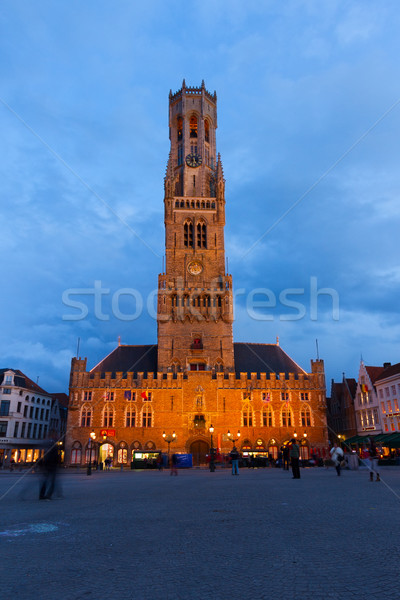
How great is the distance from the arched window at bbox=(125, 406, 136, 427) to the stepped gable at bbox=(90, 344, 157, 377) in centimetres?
514

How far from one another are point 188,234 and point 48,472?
169 feet

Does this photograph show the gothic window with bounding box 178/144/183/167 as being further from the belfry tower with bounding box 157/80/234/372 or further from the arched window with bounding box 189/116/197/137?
the arched window with bounding box 189/116/197/137

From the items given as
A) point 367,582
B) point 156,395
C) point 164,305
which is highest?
point 164,305

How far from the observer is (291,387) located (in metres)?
56.5

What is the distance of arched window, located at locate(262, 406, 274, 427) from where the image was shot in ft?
179

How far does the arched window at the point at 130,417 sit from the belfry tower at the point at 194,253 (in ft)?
20.7

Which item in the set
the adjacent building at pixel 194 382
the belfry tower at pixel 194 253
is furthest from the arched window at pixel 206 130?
the adjacent building at pixel 194 382

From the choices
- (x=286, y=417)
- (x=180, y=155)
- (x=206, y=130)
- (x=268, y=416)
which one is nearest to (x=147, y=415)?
(x=268, y=416)

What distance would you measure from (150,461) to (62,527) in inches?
1543

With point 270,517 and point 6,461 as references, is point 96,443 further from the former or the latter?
point 270,517

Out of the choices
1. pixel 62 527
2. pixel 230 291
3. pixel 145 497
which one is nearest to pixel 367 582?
pixel 62 527

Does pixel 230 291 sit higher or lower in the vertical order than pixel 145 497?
higher

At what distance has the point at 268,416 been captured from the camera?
54875 millimetres

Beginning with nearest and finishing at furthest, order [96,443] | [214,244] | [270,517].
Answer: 1. [270,517]
2. [96,443]
3. [214,244]
